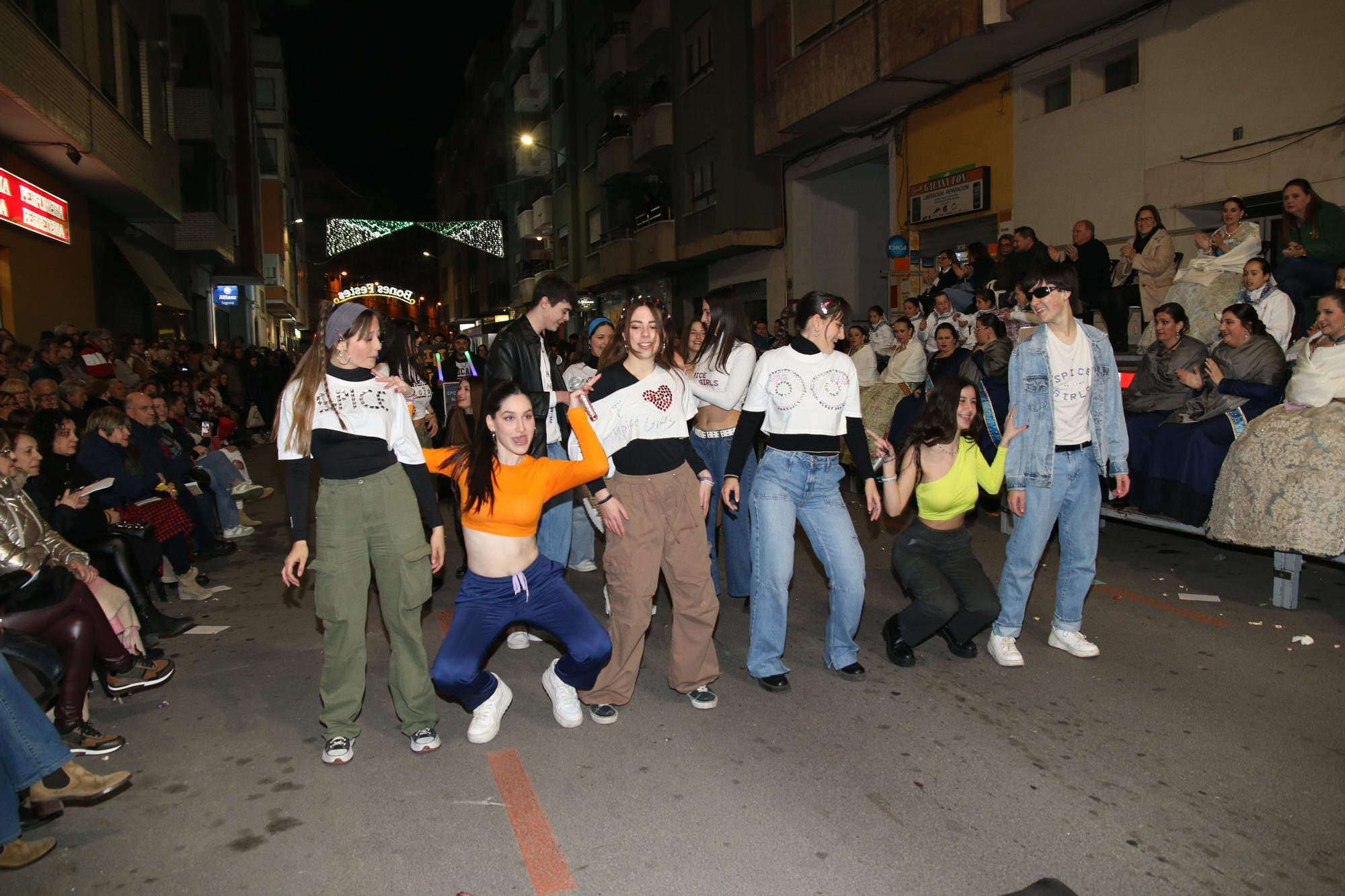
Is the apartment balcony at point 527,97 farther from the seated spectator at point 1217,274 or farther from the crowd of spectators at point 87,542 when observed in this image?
the seated spectator at point 1217,274

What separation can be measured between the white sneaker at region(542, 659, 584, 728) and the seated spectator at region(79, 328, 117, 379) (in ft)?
31.2

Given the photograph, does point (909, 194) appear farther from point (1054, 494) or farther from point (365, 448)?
point (365, 448)

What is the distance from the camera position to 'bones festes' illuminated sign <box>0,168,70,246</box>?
13.2 metres

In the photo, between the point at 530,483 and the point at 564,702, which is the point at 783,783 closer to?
the point at 564,702

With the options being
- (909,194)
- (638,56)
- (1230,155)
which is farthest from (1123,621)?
(638,56)

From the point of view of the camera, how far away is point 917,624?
5379 mm

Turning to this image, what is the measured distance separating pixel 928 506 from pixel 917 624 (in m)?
0.73

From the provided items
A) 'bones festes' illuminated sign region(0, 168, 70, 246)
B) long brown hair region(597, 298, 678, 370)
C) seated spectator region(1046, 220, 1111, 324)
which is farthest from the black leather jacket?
'bones festes' illuminated sign region(0, 168, 70, 246)

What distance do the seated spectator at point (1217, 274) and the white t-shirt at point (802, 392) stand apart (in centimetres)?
529

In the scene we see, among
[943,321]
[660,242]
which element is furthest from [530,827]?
[660,242]

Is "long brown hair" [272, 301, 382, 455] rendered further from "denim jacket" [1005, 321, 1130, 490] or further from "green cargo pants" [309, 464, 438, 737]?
"denim jacket" [1005, 321, 1130, 490]

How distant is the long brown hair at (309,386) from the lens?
13.6 feet

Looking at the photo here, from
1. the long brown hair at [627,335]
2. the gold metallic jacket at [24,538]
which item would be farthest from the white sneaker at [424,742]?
the gold metallic jacket at [24,538]

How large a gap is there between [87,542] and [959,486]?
5699mm
